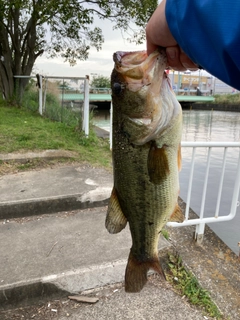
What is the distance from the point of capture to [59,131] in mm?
7172

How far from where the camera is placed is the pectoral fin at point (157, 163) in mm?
1413

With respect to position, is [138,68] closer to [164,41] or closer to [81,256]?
[164,41]

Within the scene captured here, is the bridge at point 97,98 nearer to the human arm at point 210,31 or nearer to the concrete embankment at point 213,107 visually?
the concrete embankment at point 213,107

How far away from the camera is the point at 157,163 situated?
1427 mm

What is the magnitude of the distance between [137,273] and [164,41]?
3.94 feet

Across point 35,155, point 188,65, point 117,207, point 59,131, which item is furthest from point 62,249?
point 59,131

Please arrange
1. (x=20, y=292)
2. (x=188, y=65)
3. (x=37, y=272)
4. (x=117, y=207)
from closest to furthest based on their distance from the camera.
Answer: (x=188, y=65) → (x=117, y=207) → (x=20, y=292) → (x=37, y=272)

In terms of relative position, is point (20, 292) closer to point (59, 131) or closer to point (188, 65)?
point (188, 65)

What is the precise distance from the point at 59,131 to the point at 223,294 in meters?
5.54

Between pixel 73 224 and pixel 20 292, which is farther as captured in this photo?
pixel 73 224

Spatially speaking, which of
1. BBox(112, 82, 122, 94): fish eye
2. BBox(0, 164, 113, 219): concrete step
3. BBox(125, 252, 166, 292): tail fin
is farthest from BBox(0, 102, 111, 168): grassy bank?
BBox(112, 82, 122, 94): fish eye

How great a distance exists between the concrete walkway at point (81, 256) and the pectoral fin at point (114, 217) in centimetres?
100

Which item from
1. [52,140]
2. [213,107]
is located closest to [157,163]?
[52,140]

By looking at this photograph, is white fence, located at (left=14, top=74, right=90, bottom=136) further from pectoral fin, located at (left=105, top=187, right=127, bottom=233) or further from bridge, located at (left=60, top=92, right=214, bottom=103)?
pectoral fin, located at (left=105, top=187, right=127, bottom=233)
